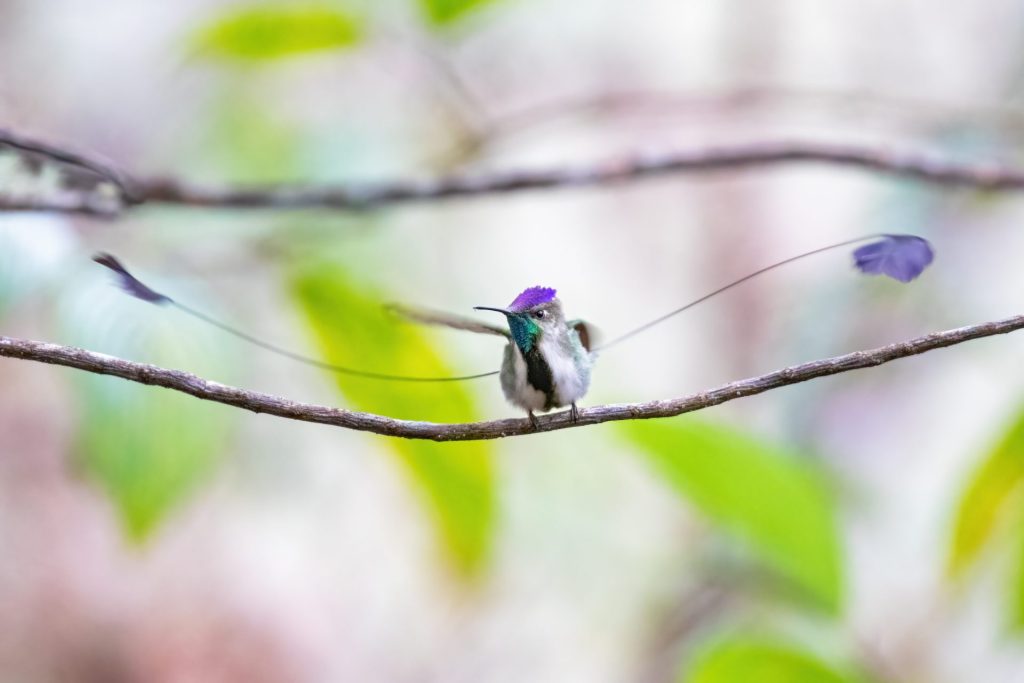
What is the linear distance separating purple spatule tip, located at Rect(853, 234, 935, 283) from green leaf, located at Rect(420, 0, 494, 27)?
76cm

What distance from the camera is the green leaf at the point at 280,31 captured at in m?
1.23

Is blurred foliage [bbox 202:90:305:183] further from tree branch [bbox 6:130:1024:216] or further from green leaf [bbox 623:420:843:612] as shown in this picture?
green leaf [bbox 623:420:843:612]

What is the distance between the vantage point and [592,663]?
2.72 meters

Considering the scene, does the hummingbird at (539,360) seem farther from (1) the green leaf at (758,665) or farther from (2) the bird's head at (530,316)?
(1) the green leaf at (758,665)

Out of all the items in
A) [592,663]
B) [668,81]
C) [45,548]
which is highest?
[668,81]

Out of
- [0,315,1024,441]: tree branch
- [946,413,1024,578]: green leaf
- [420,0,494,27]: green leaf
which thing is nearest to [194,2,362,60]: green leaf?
[420,0,494,27]: green leaf

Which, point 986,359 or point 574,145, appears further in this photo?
point 574,145

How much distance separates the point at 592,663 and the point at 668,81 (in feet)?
6.67

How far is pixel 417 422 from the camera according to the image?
50 centimetres

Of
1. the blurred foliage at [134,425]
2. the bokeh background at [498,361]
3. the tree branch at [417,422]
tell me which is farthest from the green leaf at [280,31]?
the tree branch at [417,422]

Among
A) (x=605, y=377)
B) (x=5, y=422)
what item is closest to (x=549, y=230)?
(x=605, y=377)

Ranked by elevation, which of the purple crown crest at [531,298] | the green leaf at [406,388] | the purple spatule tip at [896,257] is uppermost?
the green leaf at [406,388]

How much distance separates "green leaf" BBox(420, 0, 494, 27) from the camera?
1.13 metres

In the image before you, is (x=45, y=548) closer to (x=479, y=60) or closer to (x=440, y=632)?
(x=440, y=632)
